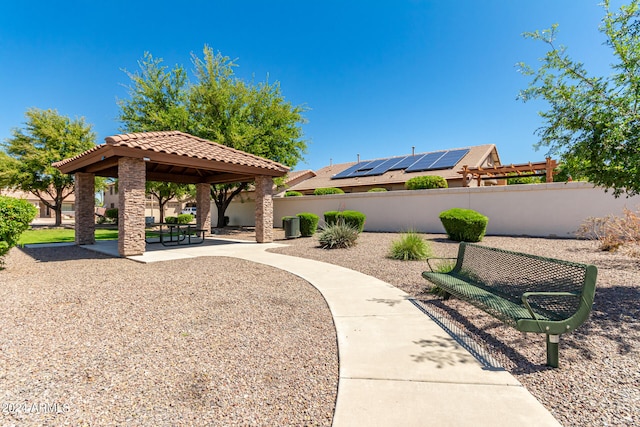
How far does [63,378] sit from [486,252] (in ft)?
19.1

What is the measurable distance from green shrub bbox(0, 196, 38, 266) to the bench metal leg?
10.5 metres

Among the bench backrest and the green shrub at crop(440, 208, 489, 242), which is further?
the green shrub at crop(440, 208, 489, 242)

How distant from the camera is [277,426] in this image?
2.17 meters

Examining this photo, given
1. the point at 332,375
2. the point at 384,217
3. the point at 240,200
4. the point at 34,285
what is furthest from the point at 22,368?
the point at 240,200

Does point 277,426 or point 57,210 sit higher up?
point 57,210

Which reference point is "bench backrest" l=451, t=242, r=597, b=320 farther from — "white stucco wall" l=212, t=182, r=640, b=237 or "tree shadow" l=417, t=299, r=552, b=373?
"white stucco wall" l=212, t=182, r=640, b=237

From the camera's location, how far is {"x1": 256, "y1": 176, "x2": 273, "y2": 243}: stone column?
13562mm

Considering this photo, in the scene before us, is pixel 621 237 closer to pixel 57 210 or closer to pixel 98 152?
pixel 98 152

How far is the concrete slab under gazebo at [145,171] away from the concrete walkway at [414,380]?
821 centimetres

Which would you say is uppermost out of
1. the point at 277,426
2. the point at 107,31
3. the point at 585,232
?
the point at 107,31

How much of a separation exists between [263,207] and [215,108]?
9.47 metres

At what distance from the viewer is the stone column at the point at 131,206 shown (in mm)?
9406

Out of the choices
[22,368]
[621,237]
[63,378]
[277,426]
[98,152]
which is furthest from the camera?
[98,152]

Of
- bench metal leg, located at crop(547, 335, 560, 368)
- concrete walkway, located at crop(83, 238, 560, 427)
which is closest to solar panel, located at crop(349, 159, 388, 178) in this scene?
concrete walkway, located at crop(83, 238, 560, 427)
